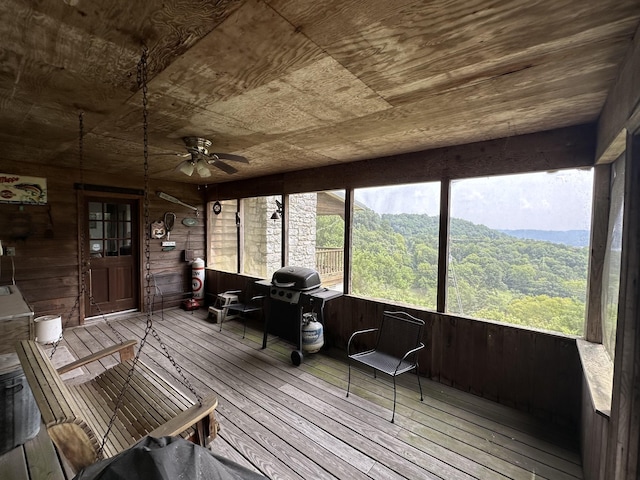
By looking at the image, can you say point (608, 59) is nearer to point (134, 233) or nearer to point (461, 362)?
point (461, 362)

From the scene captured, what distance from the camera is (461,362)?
288 cm

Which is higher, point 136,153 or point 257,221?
point 136,153

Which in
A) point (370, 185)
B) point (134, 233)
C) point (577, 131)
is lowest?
point (134, 233)

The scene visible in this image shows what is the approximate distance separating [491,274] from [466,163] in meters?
1.27

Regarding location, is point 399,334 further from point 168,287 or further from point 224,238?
point 168,287

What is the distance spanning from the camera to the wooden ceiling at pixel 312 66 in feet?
3.73

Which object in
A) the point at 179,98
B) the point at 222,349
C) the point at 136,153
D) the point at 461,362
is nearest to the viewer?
the point at 179,98

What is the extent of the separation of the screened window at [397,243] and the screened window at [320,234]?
1080 millimetres

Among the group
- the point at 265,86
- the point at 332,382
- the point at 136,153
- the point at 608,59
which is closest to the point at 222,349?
the point at 332,382

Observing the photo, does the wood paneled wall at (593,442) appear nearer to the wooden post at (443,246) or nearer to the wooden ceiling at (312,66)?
the wooden post at (443,246)

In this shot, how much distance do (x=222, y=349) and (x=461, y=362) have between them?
2.79 meters

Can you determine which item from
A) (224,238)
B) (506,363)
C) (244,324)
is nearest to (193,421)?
(506,363)

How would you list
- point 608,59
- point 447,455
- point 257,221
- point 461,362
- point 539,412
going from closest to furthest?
point 608,59 → point 447,455 → point 539,412 → point 461,362 → point 257,221

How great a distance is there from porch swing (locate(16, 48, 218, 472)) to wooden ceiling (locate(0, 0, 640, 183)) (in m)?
Result: 0.26
